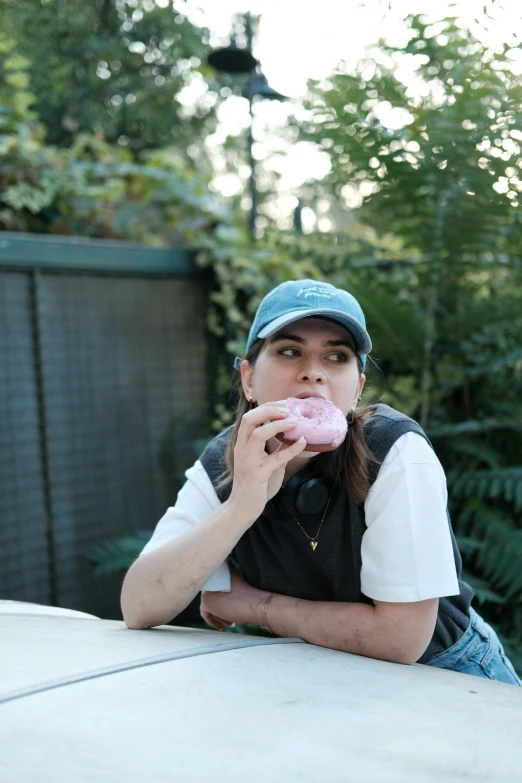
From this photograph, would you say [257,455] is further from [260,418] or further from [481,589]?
[481,589]

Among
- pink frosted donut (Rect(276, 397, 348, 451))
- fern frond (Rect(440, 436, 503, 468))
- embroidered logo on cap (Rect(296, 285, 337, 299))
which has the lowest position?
fern frond (Rect(440, 436, 503, 468))

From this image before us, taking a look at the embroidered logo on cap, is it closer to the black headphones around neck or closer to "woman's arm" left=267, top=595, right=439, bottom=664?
the black headphones around neck

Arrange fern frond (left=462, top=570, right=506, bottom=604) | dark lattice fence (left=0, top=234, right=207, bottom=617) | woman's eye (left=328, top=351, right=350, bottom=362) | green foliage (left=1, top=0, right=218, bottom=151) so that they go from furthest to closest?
1. green foliage (left=1, top=0, right=218, bottom=151)
2. dark lattice fence (left=0, top=234, right=207, bottom=617)
3. fern frond (left=462, top=570, right=506, bottom=604)
4. woman's eye (left=328, top=351, right=350, bottom=362)

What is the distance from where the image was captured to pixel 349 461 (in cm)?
177

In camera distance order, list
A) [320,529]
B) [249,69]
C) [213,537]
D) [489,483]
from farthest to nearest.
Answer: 1. [249,69]
2. [489,483]
3. [320,529]
4. [213,537]

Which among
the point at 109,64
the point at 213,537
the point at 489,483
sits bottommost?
the point at 489,483

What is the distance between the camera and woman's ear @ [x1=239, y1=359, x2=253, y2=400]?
76.2 inches

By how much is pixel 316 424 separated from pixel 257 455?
0.14 m

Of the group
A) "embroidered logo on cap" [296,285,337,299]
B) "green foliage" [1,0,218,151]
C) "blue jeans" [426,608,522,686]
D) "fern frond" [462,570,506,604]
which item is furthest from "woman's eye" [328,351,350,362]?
"green foliage" [1,0,218,151]

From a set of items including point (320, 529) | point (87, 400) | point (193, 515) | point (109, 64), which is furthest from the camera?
point (109, 64)

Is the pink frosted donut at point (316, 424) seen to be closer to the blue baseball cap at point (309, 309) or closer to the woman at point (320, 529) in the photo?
the woman at point (320, 529)

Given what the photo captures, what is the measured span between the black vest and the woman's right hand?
23 centimetres

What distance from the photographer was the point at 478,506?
10.4 ft

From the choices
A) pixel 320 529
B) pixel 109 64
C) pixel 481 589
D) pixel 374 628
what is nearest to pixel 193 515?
pixel 320 529
